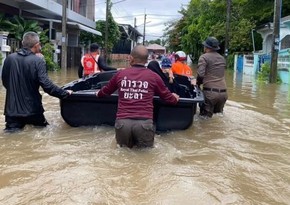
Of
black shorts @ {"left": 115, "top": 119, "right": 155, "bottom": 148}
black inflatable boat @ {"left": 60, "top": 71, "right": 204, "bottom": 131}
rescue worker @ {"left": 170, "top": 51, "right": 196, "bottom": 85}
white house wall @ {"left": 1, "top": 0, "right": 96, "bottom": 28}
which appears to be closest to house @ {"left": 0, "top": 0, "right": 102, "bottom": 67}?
white house wall @ {"left": 1, "top": 0, "right": 96, "bottom": 28}

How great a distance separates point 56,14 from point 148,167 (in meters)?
22.1

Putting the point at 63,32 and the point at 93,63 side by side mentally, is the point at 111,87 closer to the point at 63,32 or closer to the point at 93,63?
the point at 93,63

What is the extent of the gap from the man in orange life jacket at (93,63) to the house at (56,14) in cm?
1191

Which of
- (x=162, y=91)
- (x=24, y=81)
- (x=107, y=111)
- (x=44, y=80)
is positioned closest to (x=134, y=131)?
(x=162, y=91)

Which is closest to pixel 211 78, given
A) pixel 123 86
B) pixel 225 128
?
pixel 225 128

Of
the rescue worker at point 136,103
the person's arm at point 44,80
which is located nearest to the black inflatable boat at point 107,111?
the person's arm at point 44,80

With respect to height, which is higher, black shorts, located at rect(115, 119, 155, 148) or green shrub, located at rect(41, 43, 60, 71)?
green shrub, located at rect(41, 43, 60, 71)

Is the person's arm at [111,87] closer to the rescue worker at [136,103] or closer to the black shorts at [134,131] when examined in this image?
the rescue worker at [136,103]

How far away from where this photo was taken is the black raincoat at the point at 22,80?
5.82 meters

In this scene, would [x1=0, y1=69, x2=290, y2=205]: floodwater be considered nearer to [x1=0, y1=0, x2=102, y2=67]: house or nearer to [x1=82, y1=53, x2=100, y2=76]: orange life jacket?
[x1=82, y1=53, x2=100, y2=76]: orange life jacket

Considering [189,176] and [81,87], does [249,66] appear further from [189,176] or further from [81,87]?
[189,176]

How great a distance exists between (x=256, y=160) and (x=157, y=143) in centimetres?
130

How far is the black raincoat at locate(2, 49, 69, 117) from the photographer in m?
5.82

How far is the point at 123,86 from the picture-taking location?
495cm
